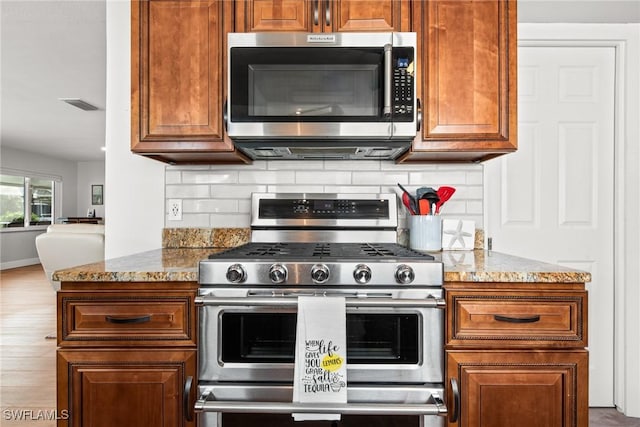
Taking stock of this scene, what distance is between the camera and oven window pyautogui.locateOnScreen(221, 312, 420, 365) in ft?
4.62

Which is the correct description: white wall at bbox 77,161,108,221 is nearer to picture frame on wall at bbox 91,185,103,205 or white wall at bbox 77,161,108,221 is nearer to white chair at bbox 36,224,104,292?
picture frame on wall at bbox 91,185,103,205

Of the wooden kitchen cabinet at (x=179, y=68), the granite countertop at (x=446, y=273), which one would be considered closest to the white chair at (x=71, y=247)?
the wooden kitchen cabinet at (x=179, y=68)

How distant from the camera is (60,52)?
128 inches

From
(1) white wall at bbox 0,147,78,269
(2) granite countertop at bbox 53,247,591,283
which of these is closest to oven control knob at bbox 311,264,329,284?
(2) granite countertop at bbox 53,247,591,283

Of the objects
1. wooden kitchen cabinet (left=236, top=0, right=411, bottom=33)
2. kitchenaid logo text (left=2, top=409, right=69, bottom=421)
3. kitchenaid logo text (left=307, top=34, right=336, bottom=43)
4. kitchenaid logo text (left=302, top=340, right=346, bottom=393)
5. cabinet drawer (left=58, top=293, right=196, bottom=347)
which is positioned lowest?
kitchenaid logo text (left=2, top=409, right=69, bottom=421)

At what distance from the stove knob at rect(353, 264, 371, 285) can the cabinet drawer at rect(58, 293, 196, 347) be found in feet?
1.88

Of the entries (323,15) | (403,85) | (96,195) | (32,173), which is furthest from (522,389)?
(96,195)

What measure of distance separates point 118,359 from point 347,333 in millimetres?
781

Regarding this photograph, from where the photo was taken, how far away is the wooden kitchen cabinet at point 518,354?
1.35 metres

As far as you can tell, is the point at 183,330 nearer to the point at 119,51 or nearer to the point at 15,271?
the point at 119,51

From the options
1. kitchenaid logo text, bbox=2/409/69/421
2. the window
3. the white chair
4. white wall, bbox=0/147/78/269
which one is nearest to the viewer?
kitchenaid logo text, bbox=2/409/69/421

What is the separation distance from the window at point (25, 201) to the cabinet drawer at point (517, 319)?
9.26 metres

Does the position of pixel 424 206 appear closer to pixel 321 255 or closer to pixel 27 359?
pixel 321 255

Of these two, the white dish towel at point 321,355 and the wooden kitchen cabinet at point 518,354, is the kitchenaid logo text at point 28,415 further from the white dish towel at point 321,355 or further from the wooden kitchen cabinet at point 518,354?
the wooden kitchen cabinet at point 518,354
